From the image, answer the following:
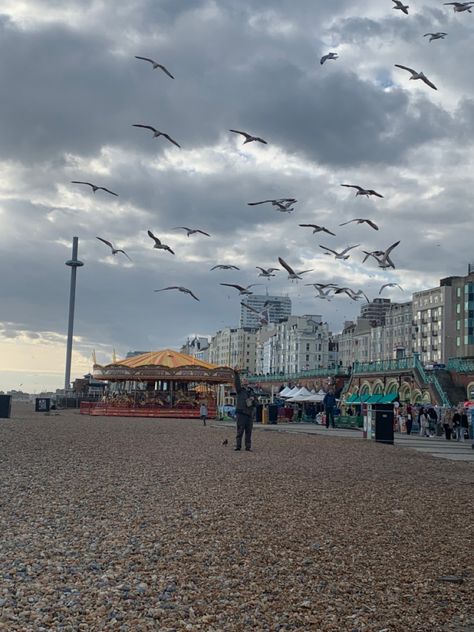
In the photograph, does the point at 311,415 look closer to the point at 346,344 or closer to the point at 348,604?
the point at 348,604

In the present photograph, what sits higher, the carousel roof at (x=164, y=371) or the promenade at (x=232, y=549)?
the carousel roof at (x=164, y=371)

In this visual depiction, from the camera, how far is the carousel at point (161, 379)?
63.8 meters

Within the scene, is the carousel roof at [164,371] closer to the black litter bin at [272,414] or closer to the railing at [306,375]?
the black litter bin at [272,414]

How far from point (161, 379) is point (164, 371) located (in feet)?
2.97

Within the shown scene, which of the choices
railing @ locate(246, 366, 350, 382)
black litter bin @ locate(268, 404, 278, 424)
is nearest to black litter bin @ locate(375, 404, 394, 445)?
black litter bin @ locate(268, 404, 278, 424)

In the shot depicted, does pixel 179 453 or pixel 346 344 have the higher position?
pixel 346 344

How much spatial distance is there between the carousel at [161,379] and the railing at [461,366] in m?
19.9

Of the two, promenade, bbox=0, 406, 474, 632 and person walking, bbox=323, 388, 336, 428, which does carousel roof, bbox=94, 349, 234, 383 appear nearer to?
person walking, bbox=323, 388, 336, 428

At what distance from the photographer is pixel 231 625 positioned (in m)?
7.12

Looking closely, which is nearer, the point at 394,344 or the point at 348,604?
the point at 348,604

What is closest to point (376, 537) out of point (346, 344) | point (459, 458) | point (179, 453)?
point (179, 453)

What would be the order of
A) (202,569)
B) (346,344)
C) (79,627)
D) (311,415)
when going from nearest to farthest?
(79,627) → (202,569) → (311,415) → (346,344)

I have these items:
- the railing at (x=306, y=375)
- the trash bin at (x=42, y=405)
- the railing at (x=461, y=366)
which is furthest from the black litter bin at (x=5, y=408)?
the railing at (x=306, y=375)

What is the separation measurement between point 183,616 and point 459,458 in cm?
2063
